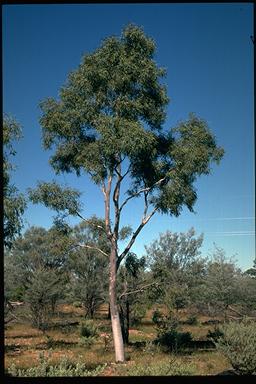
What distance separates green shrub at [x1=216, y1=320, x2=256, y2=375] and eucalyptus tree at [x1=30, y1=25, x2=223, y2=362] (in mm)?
3231

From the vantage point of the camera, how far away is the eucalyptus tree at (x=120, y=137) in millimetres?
10242

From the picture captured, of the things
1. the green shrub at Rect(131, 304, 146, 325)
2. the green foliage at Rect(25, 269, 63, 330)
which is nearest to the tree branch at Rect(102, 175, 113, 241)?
the green shrub at Rect(131, 304, 146, 325)

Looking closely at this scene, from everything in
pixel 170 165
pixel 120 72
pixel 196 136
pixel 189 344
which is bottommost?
pixel 189 344

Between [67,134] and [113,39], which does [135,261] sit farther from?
[113,39]

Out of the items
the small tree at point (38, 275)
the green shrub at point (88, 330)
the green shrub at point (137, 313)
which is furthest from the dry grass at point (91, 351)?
the small tree at point (38, 275)

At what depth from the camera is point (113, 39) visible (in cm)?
1019

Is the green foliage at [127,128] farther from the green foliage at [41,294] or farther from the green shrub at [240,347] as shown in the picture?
the green foliage at [41,294]

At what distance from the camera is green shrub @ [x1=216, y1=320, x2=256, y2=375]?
734 centimetres

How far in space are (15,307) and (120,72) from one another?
42.2 ft

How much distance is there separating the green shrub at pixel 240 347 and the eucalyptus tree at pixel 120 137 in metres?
3.23

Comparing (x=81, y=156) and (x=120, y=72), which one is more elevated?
(x=120, y=72)

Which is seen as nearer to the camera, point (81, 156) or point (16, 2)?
point (16, 2)

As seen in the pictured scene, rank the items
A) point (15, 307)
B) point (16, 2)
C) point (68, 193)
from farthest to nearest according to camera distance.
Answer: point (15, 307) < point (68, 193) < point (16, 2)

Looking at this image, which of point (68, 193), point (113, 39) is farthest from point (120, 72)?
point (68, 193)
